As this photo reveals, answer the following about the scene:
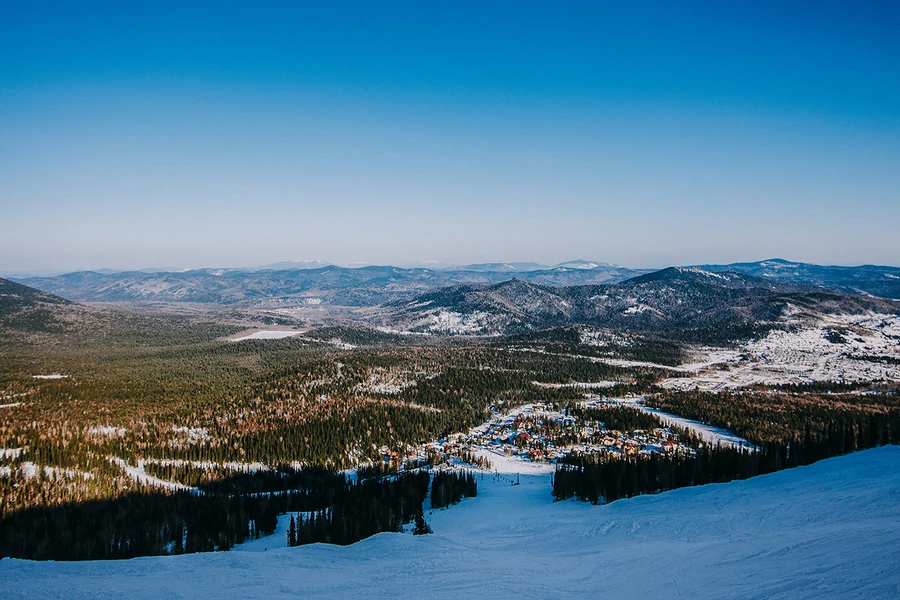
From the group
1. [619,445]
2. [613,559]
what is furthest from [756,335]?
[613,559]

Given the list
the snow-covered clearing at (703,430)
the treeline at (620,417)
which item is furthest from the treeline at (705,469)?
Answer: the treeline at (620,417)

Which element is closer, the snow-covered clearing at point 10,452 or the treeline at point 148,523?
the treeline at point 148,523

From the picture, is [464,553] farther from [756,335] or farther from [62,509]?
[756,335]

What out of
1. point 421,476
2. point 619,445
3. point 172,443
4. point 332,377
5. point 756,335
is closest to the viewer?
point 421,476

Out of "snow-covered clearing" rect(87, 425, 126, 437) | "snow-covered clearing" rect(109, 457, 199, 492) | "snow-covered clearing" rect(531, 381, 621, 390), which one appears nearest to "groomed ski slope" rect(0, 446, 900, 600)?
"snow-covered clearing" rect(109, 457, 199, 492)

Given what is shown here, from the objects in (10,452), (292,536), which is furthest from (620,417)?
(10,452)

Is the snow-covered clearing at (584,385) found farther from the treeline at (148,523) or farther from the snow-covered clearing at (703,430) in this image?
the treeline at (148,523)

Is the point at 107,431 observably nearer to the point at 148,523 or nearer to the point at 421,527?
the point at 148,523
